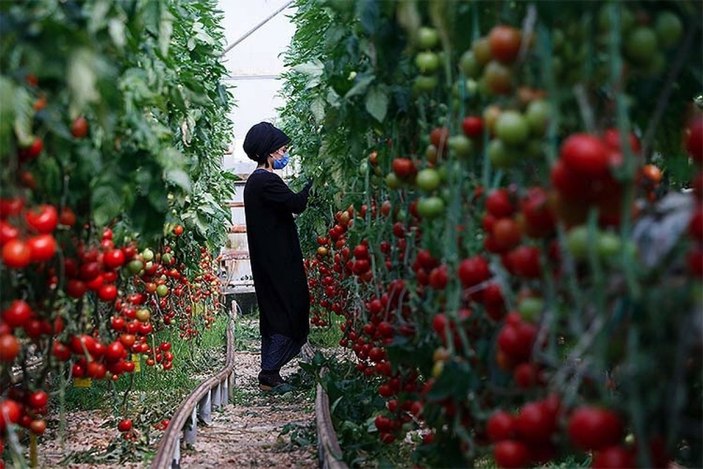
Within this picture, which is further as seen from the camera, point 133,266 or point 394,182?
point 133,266

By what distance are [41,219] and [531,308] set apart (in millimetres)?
1101

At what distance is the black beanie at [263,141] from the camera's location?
6.09 m

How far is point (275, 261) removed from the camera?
6.08 metres

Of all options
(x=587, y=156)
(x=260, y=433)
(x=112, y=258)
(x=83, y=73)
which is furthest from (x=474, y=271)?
(x=260, y=433)

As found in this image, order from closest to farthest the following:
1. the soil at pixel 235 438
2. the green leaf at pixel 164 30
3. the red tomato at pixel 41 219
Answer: the red tomato at pixel 41 219 < the green leaf at pixel 164 30 < the soil at pixel 235 438

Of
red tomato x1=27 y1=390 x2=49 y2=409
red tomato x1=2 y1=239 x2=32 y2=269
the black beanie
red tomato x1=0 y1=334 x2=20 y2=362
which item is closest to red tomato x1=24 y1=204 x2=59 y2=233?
red tomato x1=2 y1=239 x2=32 y2=269

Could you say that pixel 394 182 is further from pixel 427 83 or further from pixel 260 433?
pixel 260 433

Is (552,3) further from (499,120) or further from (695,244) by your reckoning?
(695,244)

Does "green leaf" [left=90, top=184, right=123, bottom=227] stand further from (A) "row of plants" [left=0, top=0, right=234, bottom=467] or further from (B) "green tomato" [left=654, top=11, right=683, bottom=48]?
(B) "green tomato" [left=654, top=11, right=683, bottom=48]

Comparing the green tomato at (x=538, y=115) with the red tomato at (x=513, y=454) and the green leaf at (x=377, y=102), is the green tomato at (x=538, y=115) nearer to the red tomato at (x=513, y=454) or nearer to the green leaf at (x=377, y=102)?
the red tomato at (x=513, y=454)

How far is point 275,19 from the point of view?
12953mm

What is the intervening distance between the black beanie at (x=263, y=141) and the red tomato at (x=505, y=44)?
4.78m

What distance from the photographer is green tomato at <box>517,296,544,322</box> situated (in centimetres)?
132

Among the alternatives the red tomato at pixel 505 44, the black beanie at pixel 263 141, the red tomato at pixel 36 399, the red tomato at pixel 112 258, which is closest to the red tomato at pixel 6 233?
the red tomato at pixel 112 258
